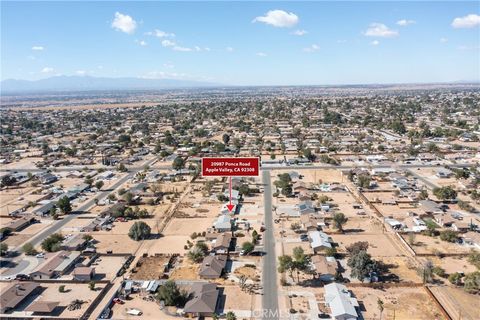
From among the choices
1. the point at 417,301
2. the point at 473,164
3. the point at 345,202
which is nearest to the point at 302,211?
the point at 345,202

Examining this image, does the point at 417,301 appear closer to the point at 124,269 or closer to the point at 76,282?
the point at 124,269

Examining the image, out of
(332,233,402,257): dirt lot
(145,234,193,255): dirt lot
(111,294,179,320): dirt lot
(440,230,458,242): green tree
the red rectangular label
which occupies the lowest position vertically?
(111,294,179,320): dirt lot

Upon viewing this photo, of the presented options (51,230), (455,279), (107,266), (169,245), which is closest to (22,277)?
(107,266)

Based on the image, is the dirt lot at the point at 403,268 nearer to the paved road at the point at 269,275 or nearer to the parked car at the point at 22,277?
the paved road at the point at 269,275

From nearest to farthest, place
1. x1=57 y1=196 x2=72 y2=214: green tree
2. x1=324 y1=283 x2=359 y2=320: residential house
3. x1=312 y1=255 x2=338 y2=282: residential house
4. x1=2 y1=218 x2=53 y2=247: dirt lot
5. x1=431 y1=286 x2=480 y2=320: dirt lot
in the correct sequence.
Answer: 1. x1=324 y1=283 x2=359 y2=320: residential house
2. x1=431 y1=286 x2=480 y2=320: dirt lot
3. x1=312 y1=255 x2=338 y2=282: residential house
4. x1=2 y1=218 x2=53 y2=247: dirt lot
5. x1=57 y1=196 x2=72 y2=214: green tree

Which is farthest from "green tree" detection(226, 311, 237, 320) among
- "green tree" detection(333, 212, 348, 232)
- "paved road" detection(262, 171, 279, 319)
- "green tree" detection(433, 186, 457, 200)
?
"green tree" detection(433, 186, 457, 200)

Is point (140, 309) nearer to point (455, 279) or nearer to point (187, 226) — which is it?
point (187, 226)

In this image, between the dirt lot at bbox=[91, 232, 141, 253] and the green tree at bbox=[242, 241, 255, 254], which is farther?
the dirt lot at bbox=[91, 232, 141, 253]

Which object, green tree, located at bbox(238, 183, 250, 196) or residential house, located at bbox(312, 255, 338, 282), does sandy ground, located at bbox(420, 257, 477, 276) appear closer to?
residential house, located at bbox(312, 255, 338, 282)
